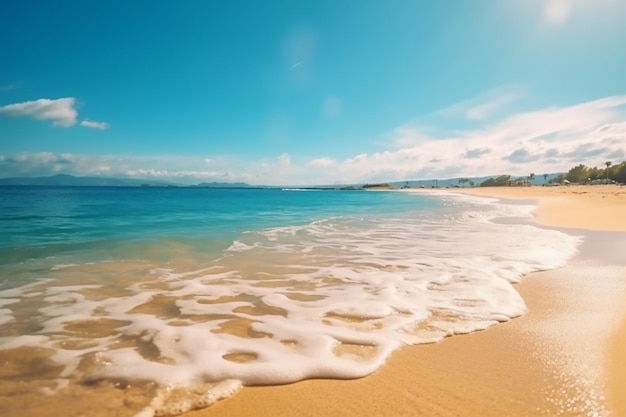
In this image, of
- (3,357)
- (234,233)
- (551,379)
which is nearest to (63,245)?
(234,233)

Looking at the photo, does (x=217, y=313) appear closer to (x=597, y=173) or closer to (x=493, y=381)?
(x=493, y=381)

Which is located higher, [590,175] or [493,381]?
[590,175]

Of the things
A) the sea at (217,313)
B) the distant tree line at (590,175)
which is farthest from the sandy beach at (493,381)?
the distant tree line at (590,175)

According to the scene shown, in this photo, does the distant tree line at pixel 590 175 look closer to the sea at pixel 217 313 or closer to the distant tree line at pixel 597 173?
the distant tree line at pixel 597 173

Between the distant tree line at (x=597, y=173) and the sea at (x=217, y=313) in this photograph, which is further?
the distant tree line at (x=597, y=173)

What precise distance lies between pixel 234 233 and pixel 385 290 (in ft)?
35.5

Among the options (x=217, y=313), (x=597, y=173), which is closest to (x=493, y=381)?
(x=217, y=313)

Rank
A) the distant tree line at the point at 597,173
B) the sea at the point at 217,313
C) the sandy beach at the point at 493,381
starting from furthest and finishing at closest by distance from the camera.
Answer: the distant tree line at the point at 597,173 → the sea at the point at 217,313 → the sandy beach at the point at 493,381

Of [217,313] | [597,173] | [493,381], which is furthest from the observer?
[597,173]

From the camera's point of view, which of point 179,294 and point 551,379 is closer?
point 551,379

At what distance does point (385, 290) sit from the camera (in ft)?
22.0

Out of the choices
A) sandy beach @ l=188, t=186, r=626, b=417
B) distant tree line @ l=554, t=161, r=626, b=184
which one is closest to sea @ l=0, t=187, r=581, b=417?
sandy beach @ l=188, t=186, r=626, b=417

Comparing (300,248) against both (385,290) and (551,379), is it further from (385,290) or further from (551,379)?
(551,379)

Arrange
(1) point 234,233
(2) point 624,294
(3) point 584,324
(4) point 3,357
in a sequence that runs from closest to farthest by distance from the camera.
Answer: (4) point 3,357 < (3) point 584,324 < (2) point 624,294 < (1) point 234,233
